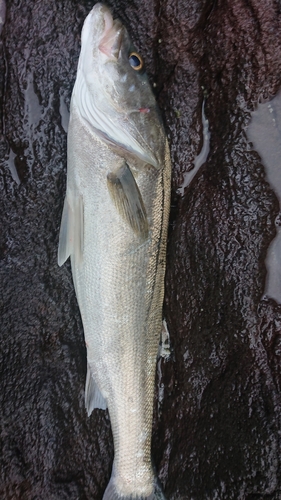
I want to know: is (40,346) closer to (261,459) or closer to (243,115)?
(261,459)

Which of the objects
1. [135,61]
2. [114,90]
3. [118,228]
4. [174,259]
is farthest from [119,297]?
[135,61]

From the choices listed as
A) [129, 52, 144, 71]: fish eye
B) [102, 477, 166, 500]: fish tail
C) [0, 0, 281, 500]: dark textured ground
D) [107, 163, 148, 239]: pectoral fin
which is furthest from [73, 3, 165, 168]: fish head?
[102, 477, 166, 500]: fish tail

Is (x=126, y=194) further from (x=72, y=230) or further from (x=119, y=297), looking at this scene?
(x=119, y=297)

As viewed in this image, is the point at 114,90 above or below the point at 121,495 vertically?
above

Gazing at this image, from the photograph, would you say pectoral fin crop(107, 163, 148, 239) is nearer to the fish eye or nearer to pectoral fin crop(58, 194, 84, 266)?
pectoral fin crop(58, 194, 84, 266)

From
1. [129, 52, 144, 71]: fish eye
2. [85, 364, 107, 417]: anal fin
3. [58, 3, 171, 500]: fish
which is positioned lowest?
[85, 364, 107, 417]: anal fin

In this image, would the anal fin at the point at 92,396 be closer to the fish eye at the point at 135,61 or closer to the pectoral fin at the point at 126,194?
the pectoral fin at the point at 126,194
